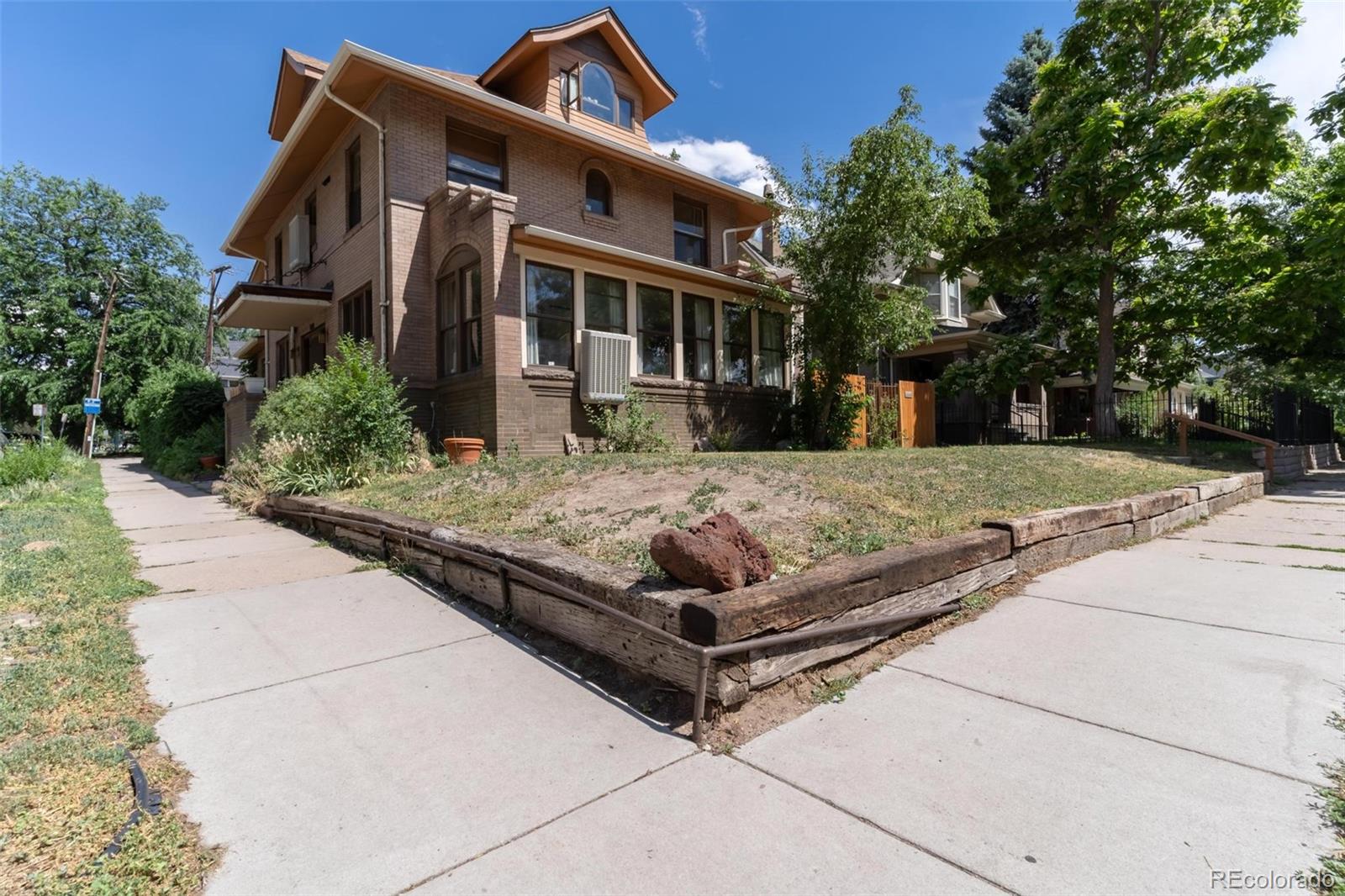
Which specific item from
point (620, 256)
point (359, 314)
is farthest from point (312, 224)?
point (620, 256)

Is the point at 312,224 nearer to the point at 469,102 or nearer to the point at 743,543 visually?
the point at 469,102

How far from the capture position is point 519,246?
10.1 metres

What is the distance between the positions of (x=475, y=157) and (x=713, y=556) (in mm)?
11481

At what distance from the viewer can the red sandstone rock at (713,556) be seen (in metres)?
2.99

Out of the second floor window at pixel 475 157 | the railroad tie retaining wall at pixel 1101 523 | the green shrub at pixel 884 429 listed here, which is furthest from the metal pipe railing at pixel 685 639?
the green shrub at pixel 884 429

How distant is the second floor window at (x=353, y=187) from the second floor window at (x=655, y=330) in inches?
227

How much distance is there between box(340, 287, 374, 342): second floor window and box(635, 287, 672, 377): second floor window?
4916 millimetres

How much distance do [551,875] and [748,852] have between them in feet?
1.88

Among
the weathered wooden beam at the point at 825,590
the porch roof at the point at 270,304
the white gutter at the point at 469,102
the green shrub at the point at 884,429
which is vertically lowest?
the weathered wooden beam at the point at 825,590

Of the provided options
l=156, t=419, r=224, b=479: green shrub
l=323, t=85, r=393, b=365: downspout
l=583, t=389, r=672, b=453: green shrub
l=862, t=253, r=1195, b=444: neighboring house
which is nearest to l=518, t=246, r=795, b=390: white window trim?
l=583, t=389, r=672, b=453: green shrub

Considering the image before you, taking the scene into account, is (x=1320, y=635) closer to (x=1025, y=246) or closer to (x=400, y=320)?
(x=400, y=320)

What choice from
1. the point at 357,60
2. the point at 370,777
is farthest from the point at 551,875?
the point at 357,60

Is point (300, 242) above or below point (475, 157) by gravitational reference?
below

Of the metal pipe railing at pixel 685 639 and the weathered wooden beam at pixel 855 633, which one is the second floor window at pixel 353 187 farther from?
the weathered wooden beam at pixel 855 633
